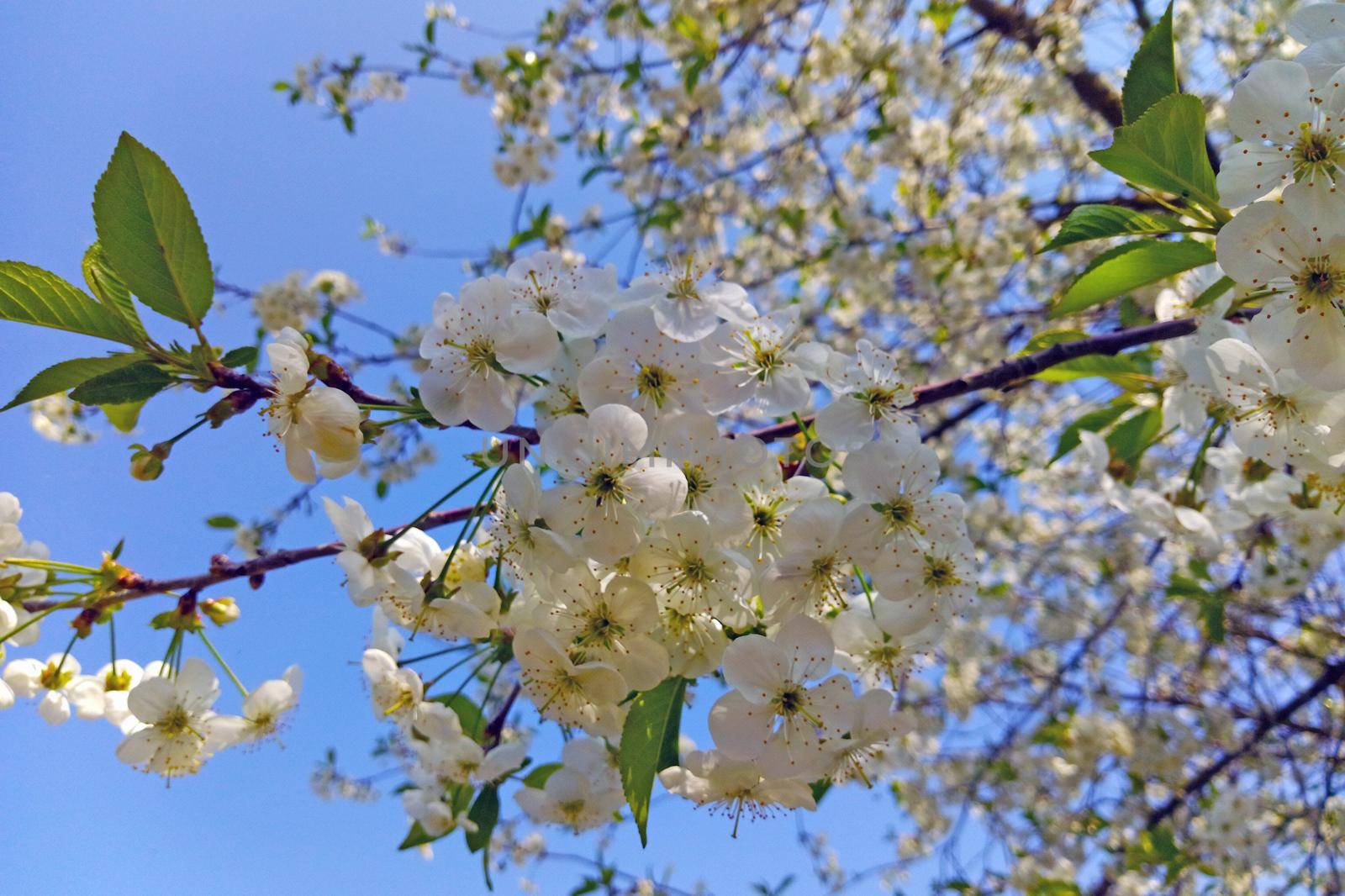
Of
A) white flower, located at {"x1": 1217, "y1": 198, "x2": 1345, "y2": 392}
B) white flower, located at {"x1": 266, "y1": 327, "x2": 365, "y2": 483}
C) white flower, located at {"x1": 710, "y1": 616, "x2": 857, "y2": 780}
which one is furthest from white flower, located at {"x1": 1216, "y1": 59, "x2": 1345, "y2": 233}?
white flower, located at {"x1": 266, "y1": 327, "x2": 365, "y2": 483}

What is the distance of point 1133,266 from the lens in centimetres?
111

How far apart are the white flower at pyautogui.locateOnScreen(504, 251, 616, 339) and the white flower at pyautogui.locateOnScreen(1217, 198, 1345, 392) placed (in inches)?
32.2

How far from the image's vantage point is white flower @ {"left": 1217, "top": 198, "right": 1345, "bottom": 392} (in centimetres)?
89

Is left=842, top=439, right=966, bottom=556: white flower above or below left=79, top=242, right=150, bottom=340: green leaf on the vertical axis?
below

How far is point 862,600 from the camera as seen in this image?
4.19 ft

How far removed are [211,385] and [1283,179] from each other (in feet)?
4.76

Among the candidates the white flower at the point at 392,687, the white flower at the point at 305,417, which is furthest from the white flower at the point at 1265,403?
the white flower at the point at 392,687

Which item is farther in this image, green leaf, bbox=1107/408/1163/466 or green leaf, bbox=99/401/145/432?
green leaf, bbox=1107/408/1163/466

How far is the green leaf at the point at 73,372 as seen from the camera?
1002 millimetres

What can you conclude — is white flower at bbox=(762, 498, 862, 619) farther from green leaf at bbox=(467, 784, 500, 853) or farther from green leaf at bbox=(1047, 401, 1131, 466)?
green leaf at bbox=(1047, 401, 1131, 466)

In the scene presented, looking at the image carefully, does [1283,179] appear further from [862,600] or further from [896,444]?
[862,600]

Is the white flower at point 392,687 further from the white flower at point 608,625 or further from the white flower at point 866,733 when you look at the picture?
the white flower at point 866,733

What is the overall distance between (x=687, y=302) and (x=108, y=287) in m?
0.83

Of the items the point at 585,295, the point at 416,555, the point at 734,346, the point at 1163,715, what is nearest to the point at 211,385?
the point at 416,555
